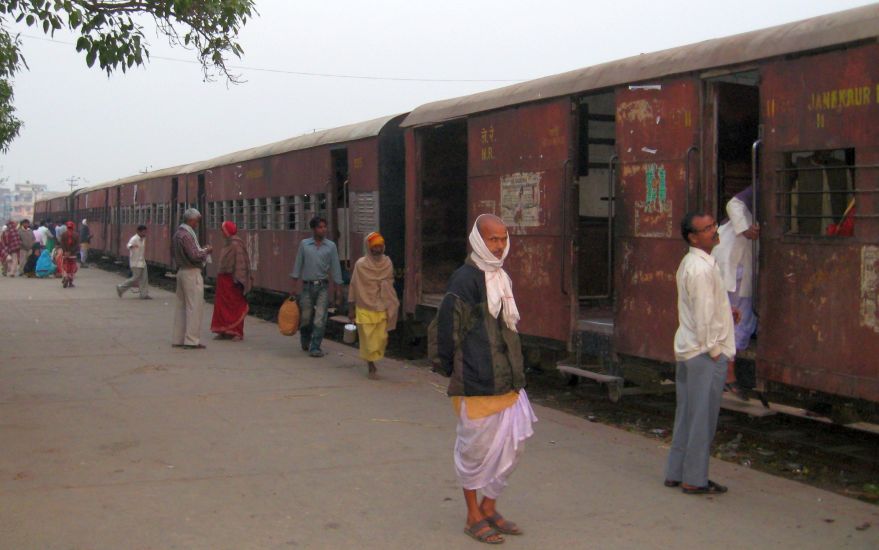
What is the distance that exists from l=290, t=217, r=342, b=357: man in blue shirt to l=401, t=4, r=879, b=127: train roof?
2.73 meters

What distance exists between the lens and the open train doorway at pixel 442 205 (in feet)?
39.8

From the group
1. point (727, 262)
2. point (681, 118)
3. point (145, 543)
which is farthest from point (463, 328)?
point (681, 118)

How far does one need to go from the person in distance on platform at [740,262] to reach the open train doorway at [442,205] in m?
5.48

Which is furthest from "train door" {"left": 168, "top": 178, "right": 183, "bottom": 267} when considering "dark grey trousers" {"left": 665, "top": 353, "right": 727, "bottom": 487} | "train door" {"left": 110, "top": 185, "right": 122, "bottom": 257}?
"dark grey trousers" {"left": 665, "top": 353, "right": 727, "bottom": 487}

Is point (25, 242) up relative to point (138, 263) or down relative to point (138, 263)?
up

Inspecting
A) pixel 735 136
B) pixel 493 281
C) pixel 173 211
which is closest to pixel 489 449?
pixel 493 281

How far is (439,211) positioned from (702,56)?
5433 millimetres

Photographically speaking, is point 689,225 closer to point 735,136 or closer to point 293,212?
point 735,136

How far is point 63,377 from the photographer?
1054cm

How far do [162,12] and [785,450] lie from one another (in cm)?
726

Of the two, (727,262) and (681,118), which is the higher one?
(681,118)

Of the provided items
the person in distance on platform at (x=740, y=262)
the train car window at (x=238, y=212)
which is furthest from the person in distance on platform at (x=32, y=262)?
the person in distance on platform at (x=740, y=262)

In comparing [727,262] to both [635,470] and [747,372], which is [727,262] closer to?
[747,372]

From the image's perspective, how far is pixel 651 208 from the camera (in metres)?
7.80
